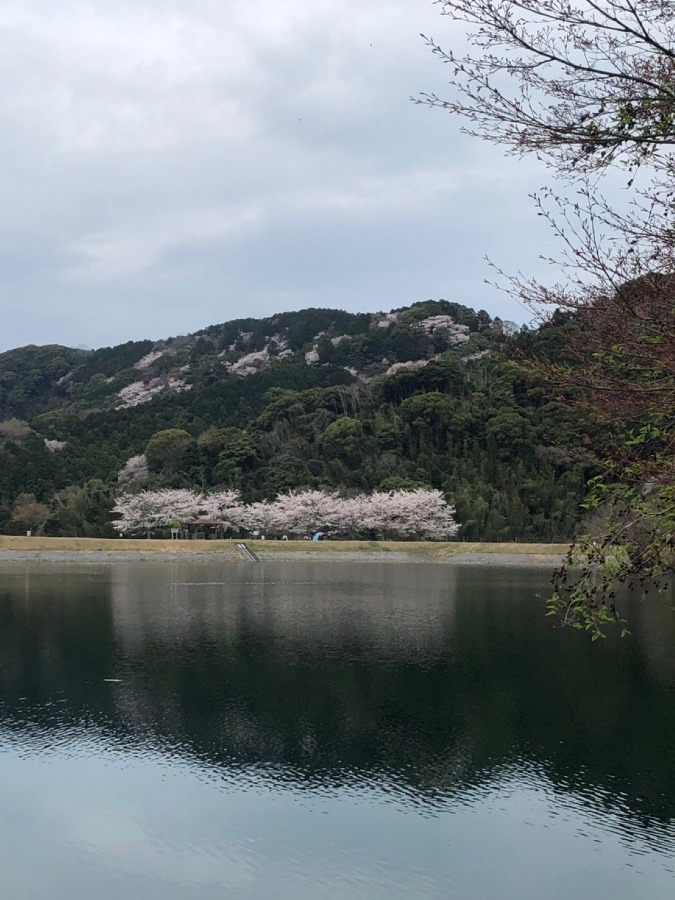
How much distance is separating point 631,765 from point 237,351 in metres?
118

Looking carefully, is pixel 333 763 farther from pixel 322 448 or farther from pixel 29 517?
pixel 322 448

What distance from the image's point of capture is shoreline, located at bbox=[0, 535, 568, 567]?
47.5 meters

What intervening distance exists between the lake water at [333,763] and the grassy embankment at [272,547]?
85.7 feet

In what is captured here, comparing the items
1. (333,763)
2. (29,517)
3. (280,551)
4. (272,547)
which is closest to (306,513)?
(272,547)

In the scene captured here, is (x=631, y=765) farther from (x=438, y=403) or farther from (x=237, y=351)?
(x=237, y=351)

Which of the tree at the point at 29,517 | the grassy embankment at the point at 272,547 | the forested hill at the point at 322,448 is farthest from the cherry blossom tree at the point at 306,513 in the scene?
the tree at the point at 29,517

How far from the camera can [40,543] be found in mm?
47625

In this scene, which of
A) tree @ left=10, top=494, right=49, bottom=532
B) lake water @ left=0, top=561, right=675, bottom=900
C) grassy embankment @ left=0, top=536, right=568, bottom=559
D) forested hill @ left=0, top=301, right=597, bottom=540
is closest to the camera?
lake water @ left=0, top=561, right=675, bottom=900

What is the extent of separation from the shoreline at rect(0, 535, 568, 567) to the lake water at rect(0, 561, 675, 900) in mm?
25667

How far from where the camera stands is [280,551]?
171 ft

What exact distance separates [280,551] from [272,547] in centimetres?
77

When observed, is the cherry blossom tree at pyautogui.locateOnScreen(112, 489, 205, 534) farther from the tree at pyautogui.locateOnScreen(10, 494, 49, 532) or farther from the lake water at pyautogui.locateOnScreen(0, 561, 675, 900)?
the lake water at pyautogui.locateOnScreen(0, 561, 675, 900)

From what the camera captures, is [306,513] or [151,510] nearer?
[151,510]

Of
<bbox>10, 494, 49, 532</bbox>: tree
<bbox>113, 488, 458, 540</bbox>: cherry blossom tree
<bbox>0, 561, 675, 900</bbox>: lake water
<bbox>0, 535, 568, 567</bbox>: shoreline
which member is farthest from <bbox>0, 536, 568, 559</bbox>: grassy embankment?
<bbox>0, 561, 675, 900</bbox>: lake water
